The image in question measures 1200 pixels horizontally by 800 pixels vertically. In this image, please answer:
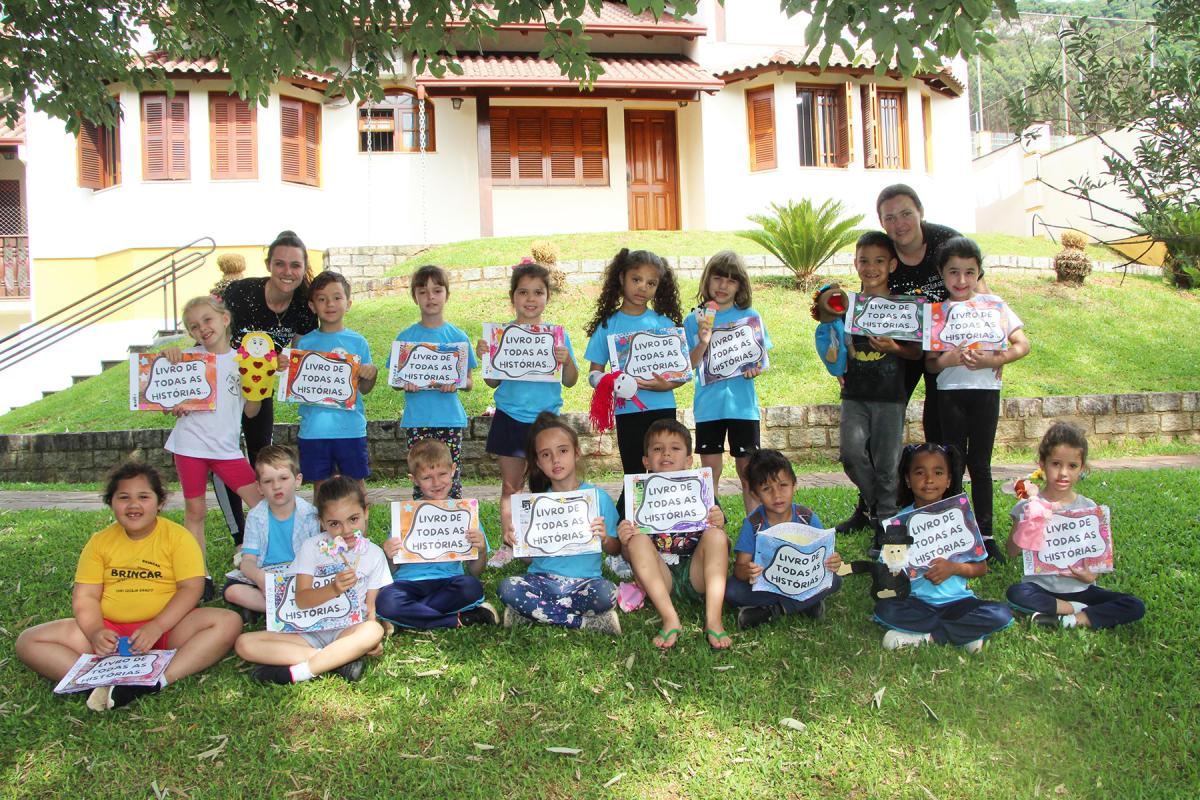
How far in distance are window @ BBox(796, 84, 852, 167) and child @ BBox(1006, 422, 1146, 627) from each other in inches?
612

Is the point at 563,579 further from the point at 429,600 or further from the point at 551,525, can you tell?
the point at 429,600

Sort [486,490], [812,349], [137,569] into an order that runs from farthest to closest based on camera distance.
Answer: [812,349] → [486,490] → [137,569]

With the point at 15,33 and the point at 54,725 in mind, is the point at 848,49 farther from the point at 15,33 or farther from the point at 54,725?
the point at 15,33

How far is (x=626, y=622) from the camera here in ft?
14.0

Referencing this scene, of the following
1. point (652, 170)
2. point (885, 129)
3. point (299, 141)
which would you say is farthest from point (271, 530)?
point (885, 129)

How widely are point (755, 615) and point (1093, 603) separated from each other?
1.51 metres

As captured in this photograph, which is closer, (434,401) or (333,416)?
(333,416)

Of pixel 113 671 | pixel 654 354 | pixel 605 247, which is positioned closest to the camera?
pixel 113 671

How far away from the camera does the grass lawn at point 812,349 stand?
387 inches

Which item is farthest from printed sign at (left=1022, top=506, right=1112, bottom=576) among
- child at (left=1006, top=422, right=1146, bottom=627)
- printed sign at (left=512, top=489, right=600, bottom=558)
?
printed sign at (left=512, top=489, right=600, bottom=558)

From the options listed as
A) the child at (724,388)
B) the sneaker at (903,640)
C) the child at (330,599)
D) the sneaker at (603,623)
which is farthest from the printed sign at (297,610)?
the sneaker at (903,640)

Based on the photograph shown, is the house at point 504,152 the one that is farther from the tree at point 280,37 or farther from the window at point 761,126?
the tree at point 280,37

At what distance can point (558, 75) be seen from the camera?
16609 millimetres

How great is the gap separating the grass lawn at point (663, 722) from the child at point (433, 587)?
0.11 meters
